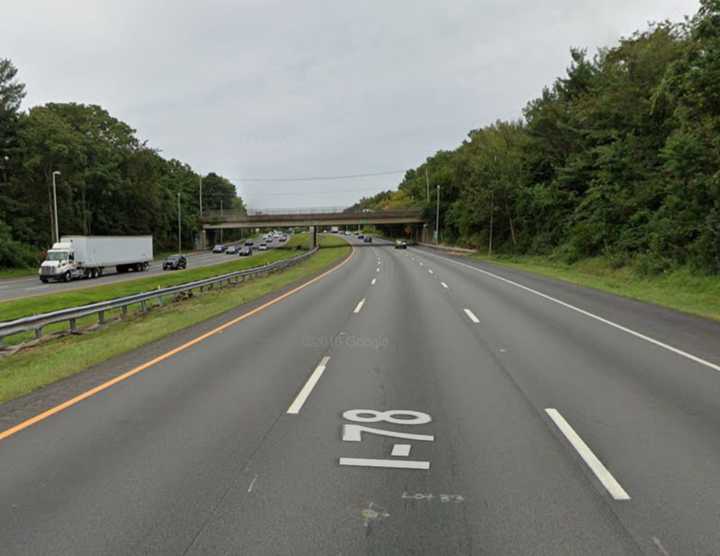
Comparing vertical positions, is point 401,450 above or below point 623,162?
below

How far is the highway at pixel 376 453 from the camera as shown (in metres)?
3.64

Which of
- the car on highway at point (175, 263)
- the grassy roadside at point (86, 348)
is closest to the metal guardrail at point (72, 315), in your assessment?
the grassy roadside at point (86, 348)

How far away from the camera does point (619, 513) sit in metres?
3.88

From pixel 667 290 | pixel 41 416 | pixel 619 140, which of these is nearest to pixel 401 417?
pixel 41 416

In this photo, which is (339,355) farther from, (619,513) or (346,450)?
(619,513)

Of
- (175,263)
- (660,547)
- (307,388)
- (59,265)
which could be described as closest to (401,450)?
(660,547)

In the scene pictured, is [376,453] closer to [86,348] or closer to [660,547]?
[660,547]

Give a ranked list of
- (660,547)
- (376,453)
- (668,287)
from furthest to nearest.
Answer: (668,287) < (376,453) < (660,547)

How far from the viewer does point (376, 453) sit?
503 centimetres

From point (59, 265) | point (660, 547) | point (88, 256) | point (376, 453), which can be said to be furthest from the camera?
point (88, 256)

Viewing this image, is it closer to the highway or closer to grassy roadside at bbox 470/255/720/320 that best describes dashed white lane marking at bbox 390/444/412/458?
the highway

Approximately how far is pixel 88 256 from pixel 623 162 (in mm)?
38856

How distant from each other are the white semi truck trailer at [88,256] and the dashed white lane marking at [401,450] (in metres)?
37.2

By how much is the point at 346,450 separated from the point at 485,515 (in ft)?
5.42
